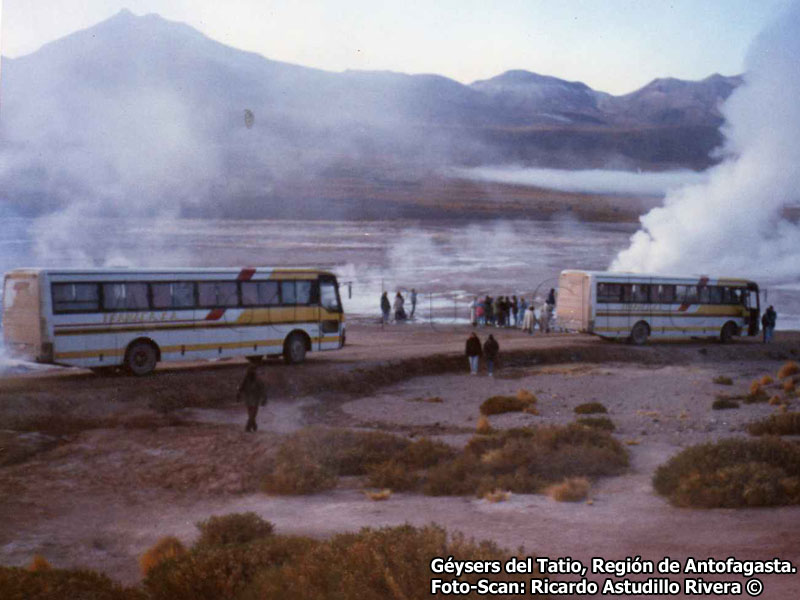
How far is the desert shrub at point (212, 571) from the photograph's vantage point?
30.0 ft

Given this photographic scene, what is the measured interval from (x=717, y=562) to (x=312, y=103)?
125 metres

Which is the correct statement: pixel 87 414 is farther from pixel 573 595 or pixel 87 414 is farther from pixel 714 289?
pixel 714 289

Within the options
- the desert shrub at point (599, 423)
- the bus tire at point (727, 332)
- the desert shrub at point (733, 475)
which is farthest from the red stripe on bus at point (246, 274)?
the bus tire at point (727, 332)

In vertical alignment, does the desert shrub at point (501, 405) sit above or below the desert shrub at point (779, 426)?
below

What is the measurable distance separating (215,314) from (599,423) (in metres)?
11.7

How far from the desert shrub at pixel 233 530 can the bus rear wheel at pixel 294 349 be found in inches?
630

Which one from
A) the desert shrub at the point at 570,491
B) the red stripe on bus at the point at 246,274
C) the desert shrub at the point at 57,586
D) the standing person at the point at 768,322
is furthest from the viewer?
the standing person at the point at 768,322

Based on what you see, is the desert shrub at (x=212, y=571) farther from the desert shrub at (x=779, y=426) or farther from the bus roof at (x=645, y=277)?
the bus roof at (x=645, y=277)

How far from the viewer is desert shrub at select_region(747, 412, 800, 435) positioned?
18.9 meters

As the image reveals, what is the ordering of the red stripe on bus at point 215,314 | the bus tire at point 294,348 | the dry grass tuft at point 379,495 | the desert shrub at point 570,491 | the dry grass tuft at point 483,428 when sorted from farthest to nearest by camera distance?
the bus tire at point 294,348 < the red stripe on bus at point 215,314 < the dry grass tuft at point 483,428 < the dry grass tuft at point 379,495 < the desert shrub at point 570,491

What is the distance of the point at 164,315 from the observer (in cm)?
2434

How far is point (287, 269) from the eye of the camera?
27031mm

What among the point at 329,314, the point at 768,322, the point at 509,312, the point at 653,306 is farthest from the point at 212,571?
the point at 768,322

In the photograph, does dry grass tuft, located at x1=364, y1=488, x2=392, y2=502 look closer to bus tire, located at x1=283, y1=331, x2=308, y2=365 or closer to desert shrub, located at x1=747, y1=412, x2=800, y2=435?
desert shrub, located at x1=747, y1=412, x2=800, y2=435
